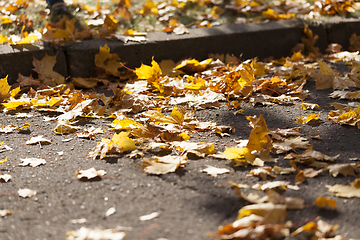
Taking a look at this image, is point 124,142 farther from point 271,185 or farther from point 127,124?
point 271,185

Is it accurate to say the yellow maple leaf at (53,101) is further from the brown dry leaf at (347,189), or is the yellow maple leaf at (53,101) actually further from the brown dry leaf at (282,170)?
the brown dry leaf at (347,189)

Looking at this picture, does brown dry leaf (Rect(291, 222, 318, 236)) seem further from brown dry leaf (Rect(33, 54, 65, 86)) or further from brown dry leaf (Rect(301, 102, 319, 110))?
brown dry leaf (Rect(33, 54, 65, 86))

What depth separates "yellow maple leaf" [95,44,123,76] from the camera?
311 cm

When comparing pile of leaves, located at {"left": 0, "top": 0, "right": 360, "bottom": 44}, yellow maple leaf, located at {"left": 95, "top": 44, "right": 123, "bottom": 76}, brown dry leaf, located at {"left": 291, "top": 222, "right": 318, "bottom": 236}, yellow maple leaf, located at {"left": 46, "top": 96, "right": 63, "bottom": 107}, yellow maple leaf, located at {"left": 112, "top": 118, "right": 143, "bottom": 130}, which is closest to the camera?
brown dry leaf, located at {"left": 291, "top": 222, "right": 318, "bottom": 236}

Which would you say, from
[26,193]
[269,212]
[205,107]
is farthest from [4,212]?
[205,107]

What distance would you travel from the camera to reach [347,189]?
139 centimetres

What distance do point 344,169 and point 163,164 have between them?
2.87 feet

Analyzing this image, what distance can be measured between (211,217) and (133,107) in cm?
137

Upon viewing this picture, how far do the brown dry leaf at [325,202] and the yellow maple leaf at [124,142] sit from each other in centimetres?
97

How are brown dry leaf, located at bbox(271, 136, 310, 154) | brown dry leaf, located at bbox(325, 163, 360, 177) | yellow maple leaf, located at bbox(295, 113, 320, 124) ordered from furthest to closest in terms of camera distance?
yellow maple leaf, located at bbox(295, 113, 320, 124) → brown dry leaf, located at bbox(271, 136, 310, 154) → brown dry leaf, located at bbox(325, 163, 360, 177)

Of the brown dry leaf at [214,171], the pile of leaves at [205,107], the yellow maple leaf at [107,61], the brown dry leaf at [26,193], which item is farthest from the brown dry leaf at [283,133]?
the yellow maple leaf at [107,61]

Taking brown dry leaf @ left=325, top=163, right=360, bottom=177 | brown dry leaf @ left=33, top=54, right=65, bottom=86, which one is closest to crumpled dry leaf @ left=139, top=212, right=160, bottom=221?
brown dry leaf @ left=325, top=163, right=360, bottom=177

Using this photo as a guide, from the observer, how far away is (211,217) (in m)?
1.25

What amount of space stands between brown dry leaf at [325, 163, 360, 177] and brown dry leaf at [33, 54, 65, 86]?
2356 millimetres
